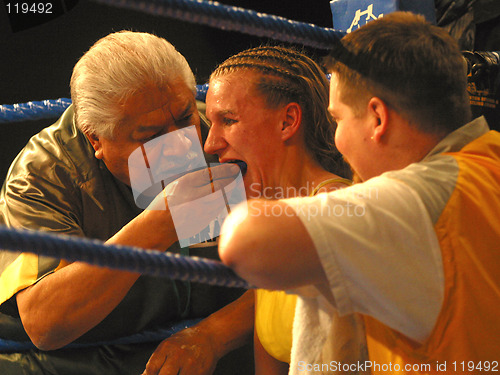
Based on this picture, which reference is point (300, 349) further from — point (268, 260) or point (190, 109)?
point (190, 109)

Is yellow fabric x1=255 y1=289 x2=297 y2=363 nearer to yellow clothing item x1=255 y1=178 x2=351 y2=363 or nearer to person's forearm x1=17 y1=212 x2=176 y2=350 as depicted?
yellow clothing item x1=255 y1=178 x2=351 y2=363

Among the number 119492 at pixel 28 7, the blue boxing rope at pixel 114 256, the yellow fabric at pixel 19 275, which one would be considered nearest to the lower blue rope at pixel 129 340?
the yellow fabric at pixel 19 275

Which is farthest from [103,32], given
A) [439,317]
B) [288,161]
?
[439,317]

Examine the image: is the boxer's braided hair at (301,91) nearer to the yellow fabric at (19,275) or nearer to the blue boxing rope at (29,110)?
the blue boxing rope at (29,110)

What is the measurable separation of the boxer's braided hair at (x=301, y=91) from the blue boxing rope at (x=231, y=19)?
0.28 m

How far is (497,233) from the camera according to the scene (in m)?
0.66

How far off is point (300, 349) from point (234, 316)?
561 millimetres

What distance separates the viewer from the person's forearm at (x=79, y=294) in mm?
1133

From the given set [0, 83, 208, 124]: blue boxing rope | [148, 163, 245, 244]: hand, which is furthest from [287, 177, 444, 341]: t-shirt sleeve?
[0, 83, 208, 124]: blue boxing rope

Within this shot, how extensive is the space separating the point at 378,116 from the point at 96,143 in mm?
816

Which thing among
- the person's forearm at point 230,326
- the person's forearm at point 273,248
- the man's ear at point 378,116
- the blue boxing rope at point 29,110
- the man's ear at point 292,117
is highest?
the man's ear at point 378,116

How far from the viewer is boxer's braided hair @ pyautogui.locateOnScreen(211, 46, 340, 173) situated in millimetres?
1174

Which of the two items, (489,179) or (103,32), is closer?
(489,179)

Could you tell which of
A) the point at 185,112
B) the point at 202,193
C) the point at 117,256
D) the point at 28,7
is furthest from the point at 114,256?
the point at 28,7
